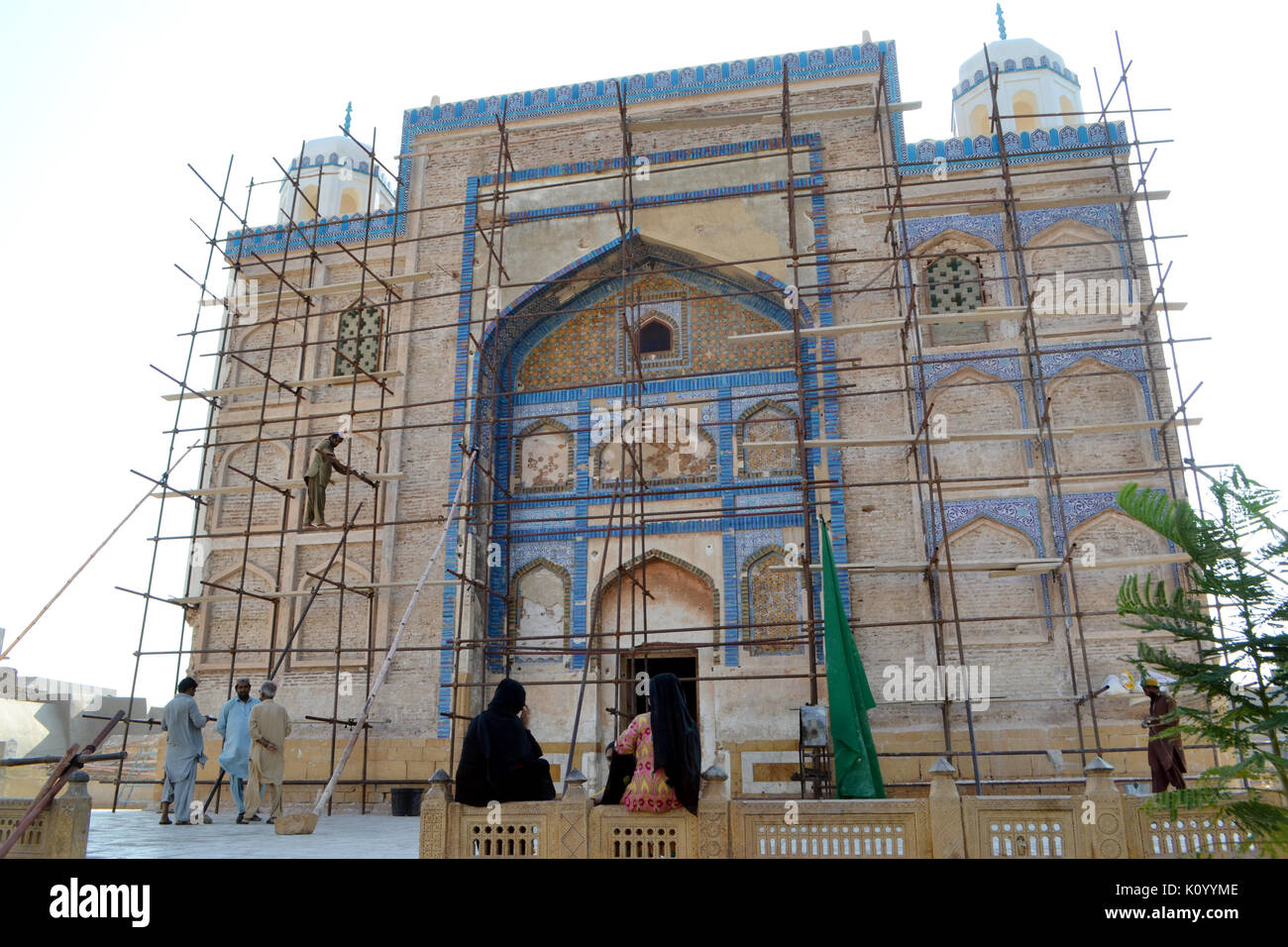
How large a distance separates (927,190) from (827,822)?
369 inches

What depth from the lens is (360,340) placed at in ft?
43.9

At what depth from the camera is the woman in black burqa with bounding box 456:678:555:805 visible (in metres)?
5.23

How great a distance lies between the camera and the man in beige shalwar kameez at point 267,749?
8.48 meters

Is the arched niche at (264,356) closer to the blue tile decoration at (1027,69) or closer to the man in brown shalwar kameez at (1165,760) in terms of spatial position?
the man in brown shalwar kameez at (1165,760)

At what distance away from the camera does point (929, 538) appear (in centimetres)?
1112

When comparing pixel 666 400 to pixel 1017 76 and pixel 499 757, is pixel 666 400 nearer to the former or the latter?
pixel 499 757

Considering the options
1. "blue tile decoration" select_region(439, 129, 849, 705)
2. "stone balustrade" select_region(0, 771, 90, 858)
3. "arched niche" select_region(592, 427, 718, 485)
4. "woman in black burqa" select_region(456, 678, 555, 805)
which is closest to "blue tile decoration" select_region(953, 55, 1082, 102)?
"blue tile decoration" select_region(439, 129, 849, 705)

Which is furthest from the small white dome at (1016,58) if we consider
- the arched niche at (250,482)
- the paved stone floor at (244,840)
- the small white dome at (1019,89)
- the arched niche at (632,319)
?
the paved stone floor at (244,840)

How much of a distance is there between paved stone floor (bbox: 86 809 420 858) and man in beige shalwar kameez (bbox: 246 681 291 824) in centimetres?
26

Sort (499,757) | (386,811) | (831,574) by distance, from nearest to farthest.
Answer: (499,757), (831,574), (386,811)

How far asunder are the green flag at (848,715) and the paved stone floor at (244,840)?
280 centimetres

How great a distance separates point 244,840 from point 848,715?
4271 millimetres
